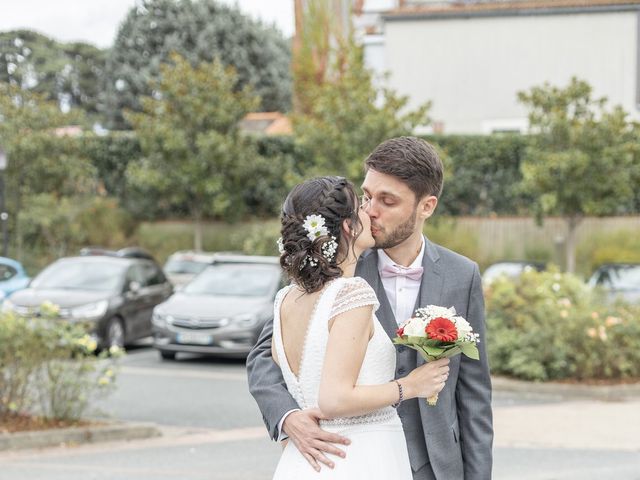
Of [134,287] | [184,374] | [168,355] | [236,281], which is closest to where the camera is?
[184,374]

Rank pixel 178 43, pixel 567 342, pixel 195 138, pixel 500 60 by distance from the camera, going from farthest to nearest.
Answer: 1. pixel 178 43
2. pixel 500 60
3. pixel 195 138
4. pixel 567 342

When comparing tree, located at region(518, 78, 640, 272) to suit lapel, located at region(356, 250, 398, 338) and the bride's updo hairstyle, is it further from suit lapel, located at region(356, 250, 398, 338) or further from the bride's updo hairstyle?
the bride's updo hairstyle

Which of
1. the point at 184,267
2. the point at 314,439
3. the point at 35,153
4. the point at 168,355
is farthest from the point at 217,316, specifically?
the point at 35,153

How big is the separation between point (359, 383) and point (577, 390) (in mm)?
9804

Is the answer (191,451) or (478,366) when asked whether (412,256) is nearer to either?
(478,366)

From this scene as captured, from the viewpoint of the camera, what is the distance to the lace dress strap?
130 inches

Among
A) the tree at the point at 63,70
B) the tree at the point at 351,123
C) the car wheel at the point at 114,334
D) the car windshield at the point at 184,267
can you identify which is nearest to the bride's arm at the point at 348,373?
the car wheel at the point at 114,334

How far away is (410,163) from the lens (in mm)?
3621

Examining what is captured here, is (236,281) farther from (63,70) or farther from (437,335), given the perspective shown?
(63,70)

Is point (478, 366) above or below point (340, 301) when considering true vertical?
below

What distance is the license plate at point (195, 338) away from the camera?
1584cm

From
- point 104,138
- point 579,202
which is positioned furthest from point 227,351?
point 104,138

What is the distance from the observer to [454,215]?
103 ft

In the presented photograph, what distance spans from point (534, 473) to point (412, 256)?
17.2 feet
